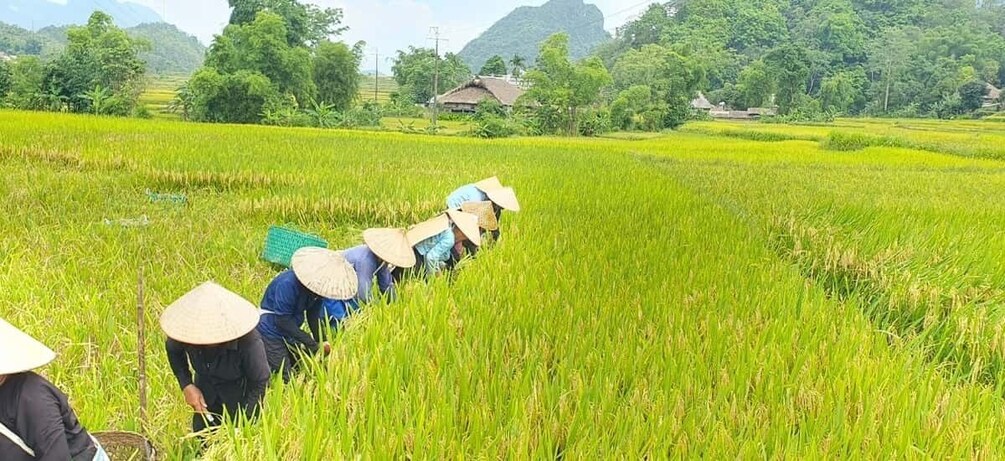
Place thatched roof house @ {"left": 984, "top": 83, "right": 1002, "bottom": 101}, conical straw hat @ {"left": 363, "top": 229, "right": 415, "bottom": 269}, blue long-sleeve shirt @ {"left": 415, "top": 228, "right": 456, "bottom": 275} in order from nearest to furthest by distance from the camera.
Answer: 1. conical straw hat @ {"left": 363, "top": 229, "right": 415, "bottom": 269}
2. blue long-sleeve shirt @ {"left": 415, "top": 228, "right": 456, "bottom": 275}
3. thatched roof house @ {"left": 984, "top": 83, "right": 1002, "bottom": 101}

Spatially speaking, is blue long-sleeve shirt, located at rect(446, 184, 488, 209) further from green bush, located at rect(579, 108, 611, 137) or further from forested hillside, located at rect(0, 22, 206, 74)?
forested hillside, located at rect(0, 22, 206, 74)

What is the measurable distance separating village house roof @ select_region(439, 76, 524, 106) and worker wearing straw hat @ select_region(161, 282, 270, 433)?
3594 cm

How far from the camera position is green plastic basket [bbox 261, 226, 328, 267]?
4020 mm

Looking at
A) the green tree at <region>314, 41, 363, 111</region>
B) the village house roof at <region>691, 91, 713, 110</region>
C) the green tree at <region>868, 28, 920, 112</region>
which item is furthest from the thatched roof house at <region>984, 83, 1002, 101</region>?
the green tree at <region>314, 41, 363, 111</region>

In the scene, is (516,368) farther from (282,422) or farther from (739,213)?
(739,213)

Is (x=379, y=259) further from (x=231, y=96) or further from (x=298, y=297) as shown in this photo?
(x=231, y=96)

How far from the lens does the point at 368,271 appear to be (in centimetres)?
295

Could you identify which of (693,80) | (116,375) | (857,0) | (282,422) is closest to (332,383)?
(282,422)

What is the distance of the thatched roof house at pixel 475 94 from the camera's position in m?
38.1

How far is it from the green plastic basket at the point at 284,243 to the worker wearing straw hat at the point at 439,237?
2.79 feet

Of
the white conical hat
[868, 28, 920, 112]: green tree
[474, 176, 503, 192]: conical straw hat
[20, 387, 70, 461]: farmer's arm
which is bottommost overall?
[20, 387, 70, 461]: farmer's arm

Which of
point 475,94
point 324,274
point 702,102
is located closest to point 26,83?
point 475,94

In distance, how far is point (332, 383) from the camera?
179 centimetres

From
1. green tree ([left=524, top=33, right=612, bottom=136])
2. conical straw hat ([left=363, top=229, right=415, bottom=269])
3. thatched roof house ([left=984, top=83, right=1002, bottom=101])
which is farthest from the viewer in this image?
thatched roof house ([left=984, top=83, right=1002, bottom=101])
